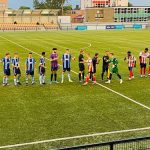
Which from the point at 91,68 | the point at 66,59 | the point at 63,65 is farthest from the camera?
the point at 63,65

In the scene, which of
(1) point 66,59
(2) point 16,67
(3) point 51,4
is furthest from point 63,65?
(3) point 51,4

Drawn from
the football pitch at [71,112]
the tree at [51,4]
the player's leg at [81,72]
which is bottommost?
the football pitch at [71,112]

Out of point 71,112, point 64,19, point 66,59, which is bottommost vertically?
point 71,112

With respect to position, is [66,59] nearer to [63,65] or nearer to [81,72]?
[63,65]

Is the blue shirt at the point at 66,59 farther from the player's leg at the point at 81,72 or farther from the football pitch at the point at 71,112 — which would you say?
the football pitch at the point at 71,112

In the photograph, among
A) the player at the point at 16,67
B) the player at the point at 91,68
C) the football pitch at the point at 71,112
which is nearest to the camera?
the football pitch at the point at 71,112

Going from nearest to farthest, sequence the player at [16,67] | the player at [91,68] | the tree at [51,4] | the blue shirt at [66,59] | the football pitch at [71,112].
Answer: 1. the football pitch at [71,112]
2. the player at [16,67]
3. the player at [91,68]
4. the blue shirt at [66,59]
5. the tree at [51,4]

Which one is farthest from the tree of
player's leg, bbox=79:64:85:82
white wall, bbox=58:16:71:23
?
player's leg, bbox=79:64:85:82

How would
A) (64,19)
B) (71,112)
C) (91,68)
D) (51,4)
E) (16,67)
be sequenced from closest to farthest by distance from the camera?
(71,112) < (16,67) < (91,68) < (64,19) < (51,4)

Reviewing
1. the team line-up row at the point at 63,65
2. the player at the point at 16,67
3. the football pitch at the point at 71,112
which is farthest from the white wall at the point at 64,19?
the player at the point at 16,67

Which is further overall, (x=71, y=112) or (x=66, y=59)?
(x=66, y=59)

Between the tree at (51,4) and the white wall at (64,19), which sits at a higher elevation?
the tree at (51,4)

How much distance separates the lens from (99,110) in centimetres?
1508

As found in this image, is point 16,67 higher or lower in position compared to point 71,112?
higher
